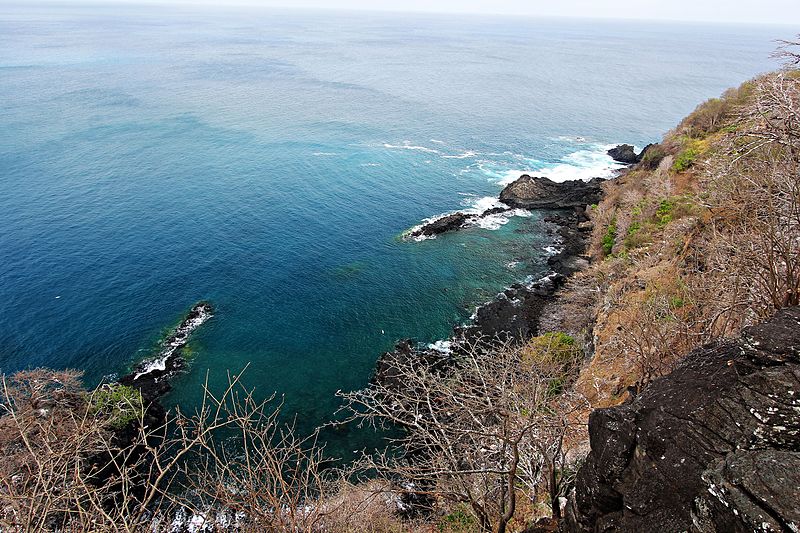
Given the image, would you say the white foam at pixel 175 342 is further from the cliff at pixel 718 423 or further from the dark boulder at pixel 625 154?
the dark boulder at pixel 625 154

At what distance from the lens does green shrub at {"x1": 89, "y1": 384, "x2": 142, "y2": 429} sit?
30609mm

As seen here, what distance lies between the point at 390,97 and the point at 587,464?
4772 inches

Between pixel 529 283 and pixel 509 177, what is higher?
pixel 509 177

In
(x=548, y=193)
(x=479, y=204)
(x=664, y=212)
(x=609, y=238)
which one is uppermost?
(x=664, y=212)

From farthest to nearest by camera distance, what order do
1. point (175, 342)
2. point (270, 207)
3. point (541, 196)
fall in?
point (541, 196) < point (270, 207) < point (175, 342)

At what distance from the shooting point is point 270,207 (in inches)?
2468

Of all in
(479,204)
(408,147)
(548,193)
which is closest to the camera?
(479,204)

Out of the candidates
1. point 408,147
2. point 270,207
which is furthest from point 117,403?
point 408,147

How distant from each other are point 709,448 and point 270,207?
61.1 metres

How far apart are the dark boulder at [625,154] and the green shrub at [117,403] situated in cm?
8184

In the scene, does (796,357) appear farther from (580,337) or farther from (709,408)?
(580,337)

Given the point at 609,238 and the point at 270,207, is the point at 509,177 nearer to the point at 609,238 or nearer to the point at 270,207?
the point at 609,238

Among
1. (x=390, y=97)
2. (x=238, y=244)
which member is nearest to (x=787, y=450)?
(x=238, y=244)

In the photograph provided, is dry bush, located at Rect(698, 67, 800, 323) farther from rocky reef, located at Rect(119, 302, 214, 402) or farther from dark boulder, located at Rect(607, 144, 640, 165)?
dark boulder, located at Rect(607, 144, 640, 165)
